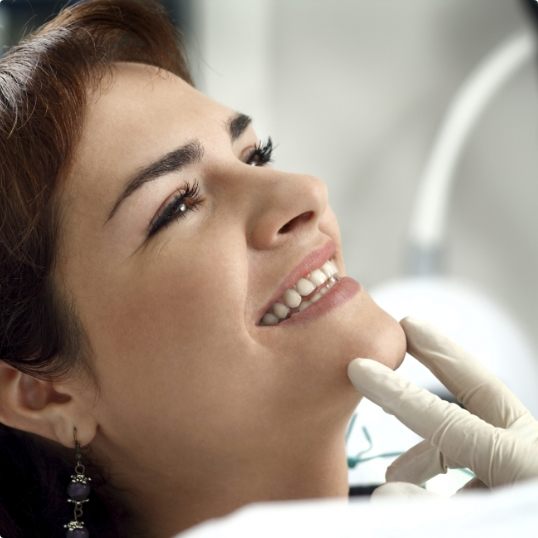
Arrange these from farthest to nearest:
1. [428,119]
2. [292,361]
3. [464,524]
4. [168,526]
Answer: [428,119]
[168,526]
[292,361]
[464,524]

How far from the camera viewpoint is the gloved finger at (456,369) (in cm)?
117

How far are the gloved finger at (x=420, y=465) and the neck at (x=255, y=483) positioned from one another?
0.08 m

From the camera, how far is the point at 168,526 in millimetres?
1284

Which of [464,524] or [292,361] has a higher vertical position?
[292,361]

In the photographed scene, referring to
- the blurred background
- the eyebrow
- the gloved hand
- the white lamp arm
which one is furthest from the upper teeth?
the blurred background

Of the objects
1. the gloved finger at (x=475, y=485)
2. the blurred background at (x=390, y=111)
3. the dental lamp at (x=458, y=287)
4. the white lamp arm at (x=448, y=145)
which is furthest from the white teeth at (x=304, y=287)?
the blurred background at (x=390, y=111)

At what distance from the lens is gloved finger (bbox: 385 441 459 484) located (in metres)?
1.17

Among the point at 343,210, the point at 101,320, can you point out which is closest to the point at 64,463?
the point at 101,320

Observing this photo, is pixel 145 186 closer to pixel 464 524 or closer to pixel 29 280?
pixel 29 280

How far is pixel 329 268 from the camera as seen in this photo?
119 centimetres

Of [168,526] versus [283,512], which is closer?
[283,512]

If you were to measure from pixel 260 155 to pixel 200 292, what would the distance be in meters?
0.28

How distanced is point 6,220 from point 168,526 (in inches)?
19.1

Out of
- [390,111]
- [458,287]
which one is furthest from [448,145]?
[458,287]
